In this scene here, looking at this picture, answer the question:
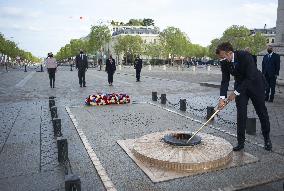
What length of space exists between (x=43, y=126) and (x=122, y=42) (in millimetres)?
85471

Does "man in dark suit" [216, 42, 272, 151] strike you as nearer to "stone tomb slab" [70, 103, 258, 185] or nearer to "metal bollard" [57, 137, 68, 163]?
"stone tomb slab" [70, 103, 258, 185]

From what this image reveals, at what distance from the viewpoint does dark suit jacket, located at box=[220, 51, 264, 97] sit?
554cm

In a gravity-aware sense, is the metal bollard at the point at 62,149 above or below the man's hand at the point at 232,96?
below

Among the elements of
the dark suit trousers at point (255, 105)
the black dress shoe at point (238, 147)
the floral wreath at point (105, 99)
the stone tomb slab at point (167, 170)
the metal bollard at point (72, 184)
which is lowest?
the stone tomb slab at point (167, 170)

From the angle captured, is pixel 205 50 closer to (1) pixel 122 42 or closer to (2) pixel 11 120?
(1) pixel 122 42

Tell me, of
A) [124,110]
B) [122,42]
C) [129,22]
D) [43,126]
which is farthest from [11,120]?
[129,22]

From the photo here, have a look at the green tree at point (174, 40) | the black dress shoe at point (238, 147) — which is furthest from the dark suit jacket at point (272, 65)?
the green tree at point (174, 40)

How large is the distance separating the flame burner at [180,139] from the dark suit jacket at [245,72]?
4.12ft

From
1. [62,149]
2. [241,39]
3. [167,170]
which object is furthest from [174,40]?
[167,170]

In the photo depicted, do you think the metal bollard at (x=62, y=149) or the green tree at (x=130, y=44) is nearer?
the metal bollard at (x=62, y=149)

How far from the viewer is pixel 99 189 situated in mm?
4363

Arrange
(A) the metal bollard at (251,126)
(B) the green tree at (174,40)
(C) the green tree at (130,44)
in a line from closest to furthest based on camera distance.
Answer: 1. (A) the metal bollard at (251,126)
2. (B) the green tree at (174,40)
3. (C) the green tree at (130,44)

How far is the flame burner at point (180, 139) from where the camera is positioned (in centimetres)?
562

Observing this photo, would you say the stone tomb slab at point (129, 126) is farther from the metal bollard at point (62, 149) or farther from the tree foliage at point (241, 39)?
the tree foliage at point (241, 39)
